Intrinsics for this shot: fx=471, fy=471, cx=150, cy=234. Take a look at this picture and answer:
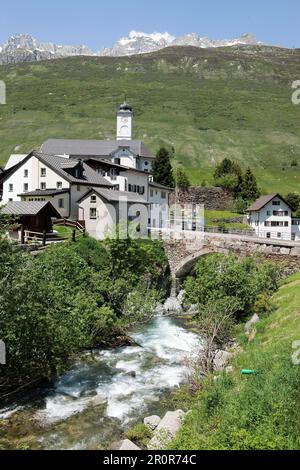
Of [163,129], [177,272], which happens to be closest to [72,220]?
[177,272]

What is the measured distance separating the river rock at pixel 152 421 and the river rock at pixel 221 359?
3.87m

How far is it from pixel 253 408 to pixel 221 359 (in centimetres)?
910

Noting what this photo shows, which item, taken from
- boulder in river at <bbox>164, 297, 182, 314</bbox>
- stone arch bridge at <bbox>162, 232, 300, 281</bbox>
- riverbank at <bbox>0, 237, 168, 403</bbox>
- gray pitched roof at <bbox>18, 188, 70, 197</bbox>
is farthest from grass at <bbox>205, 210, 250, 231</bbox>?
riverbank at <bbox>0, 237, 168, 403</bbox>

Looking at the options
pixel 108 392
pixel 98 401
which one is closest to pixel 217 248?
pixel 108 392

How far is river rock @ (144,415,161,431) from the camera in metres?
17.9

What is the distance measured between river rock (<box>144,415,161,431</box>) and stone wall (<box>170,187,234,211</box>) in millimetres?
66080

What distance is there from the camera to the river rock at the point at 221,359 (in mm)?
21578

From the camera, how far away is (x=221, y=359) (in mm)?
22594

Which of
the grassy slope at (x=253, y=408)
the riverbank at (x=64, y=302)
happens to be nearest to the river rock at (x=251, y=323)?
the grassy slope at (x=253, y=408)

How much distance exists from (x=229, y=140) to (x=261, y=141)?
10.5 meters

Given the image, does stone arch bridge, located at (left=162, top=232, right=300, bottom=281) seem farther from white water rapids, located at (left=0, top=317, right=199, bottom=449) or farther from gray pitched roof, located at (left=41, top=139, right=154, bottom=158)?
gray pitched roof, located at (left=41, top=139, right=154, bottom=158)

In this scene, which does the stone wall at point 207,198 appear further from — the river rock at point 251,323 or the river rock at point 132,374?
the river rock at point 132,374

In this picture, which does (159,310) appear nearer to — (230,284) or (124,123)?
(230,284)
